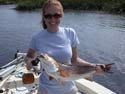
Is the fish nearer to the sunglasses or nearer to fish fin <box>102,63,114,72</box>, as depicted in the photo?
fish fin <box>102,63,114,72</box>

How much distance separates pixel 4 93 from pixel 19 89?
34 cm

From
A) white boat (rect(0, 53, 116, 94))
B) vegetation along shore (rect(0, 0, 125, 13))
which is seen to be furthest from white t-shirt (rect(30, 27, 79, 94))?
vegetation along shore (rect(0, 0, 125, 13))

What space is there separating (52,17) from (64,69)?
0.51 metres

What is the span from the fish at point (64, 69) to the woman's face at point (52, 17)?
0.32 m

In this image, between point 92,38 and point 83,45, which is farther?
point 92,38

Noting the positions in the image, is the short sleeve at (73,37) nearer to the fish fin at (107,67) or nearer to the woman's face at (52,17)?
the woman's face at (52,17)

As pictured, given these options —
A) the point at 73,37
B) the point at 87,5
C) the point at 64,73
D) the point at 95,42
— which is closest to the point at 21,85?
the point at 73,37

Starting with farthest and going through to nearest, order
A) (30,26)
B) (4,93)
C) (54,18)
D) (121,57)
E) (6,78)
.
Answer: (30,26), (121,57), (6,78), (4,93), (54,18)

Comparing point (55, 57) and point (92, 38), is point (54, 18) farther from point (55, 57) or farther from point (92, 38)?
point (92, 38)

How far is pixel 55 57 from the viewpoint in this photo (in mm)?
3156

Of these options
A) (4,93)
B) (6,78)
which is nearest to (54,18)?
(4,93)

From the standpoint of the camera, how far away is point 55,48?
320 centimetres

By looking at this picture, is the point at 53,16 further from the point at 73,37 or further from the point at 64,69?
the point at 64,69

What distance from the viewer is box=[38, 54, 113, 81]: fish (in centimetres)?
302
